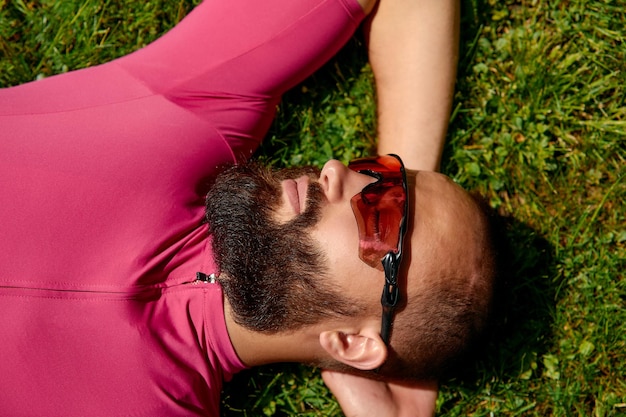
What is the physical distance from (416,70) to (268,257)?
1.43 metres

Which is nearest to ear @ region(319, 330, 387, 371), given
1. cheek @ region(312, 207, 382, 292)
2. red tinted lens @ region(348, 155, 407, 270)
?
cheek @ region(312, 207, 382, 292)

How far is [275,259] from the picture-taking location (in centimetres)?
276

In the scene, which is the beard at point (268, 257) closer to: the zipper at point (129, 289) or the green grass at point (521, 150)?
the zipper at point (129, 289)

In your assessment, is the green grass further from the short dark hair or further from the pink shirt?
the short dark hair

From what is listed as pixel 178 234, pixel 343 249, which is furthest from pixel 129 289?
pixel 343 249

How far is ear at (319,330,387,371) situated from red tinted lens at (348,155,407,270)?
38cm

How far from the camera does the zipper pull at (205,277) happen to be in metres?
3.00

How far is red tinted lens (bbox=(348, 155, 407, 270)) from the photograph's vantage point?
2.65 metres

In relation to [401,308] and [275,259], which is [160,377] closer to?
[275,259]

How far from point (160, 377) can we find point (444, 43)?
A: 232 cm

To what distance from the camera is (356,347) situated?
112 inches

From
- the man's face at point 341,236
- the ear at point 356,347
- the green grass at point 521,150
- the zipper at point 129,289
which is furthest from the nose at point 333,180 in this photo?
the green grass at point 521,150

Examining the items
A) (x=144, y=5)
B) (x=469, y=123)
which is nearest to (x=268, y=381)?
(x=469, y=123)

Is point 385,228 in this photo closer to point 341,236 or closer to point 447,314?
point 341,236
